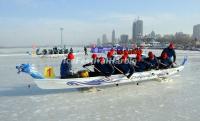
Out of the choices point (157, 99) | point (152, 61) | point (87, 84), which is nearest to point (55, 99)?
point (87, 84)

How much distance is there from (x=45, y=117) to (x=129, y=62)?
5.34 m

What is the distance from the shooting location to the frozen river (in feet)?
23.5

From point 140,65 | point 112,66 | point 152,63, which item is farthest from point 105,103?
point 152,63

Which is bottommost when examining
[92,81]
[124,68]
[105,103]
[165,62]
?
[105,103]

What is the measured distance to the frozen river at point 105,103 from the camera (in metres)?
7.17

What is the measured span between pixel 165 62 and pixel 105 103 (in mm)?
5651

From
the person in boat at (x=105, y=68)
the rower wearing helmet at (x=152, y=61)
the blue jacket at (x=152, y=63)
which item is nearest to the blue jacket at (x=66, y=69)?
the person in boat at (x=105, y=68)

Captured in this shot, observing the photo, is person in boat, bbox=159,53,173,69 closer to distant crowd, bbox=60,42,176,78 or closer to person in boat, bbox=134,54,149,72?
distant crowd, bbox=60,42,176,78

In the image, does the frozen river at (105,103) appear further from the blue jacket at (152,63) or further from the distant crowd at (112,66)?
the blue jacket at (152,63)

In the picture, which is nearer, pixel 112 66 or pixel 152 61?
pixel 112 66

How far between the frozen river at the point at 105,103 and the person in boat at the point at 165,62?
48.2 inches

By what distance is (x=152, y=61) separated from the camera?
1277 cm

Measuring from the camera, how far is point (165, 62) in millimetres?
13406

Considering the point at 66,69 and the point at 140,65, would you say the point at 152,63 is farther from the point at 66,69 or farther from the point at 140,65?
the point at 66,69
